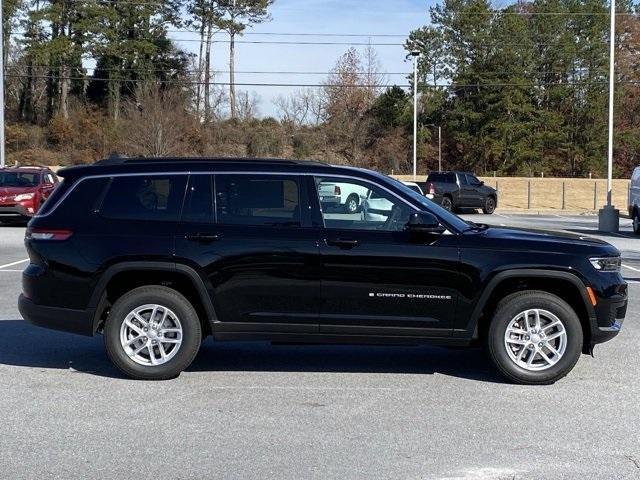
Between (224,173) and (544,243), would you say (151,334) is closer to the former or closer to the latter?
(224,173)

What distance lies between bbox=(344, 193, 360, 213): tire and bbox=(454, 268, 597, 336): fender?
128cm

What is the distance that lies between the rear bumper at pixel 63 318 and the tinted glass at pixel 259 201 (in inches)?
55.6

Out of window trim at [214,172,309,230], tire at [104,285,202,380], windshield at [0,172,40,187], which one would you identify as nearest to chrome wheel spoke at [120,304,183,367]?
tire at [104,285,202,380]

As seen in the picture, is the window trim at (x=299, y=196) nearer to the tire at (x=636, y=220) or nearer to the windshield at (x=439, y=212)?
the windshield at (x=439, y=212)

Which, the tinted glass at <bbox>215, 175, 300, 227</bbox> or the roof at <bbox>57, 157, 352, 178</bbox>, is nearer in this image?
the tinted glass at <bbox>215, 175, 300, 227</bbox>

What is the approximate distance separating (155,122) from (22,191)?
31.8 metres

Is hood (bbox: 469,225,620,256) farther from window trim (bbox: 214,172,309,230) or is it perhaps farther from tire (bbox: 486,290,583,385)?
window trim (bbox: 214,172,309,230)

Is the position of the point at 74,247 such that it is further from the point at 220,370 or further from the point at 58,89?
the point at 58,89

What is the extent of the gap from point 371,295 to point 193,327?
1.53m

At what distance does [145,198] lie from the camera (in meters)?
7.55

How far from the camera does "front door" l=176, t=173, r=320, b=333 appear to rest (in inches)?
287

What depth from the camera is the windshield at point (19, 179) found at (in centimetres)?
2536

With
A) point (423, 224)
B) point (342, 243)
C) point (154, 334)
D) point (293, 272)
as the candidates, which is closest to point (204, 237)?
point (293, 272)

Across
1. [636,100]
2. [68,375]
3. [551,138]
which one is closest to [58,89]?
[551,138]
